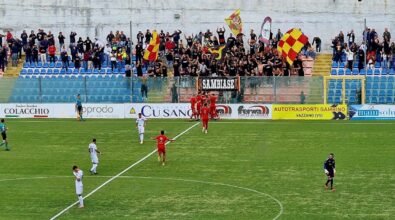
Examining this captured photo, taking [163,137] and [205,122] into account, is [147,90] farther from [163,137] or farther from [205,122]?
[163,137]

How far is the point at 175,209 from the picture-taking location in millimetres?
29938

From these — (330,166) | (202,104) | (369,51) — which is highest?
(369,51)

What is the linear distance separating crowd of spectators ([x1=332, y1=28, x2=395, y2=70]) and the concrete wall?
3.59 metres

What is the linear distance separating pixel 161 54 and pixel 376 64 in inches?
658

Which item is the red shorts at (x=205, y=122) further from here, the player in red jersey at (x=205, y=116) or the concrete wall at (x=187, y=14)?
the concrete wall at (x=187, y=14)

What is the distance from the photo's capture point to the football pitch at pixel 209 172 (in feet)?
98.1

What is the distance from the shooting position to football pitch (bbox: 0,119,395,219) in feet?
98.1

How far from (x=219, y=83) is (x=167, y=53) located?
298 inches

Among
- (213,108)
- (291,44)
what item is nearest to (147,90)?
(213,108)

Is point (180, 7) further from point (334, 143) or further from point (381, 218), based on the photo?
point (381, 218)

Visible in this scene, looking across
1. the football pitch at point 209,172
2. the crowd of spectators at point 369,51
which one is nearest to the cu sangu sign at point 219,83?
the football pitch at point 209,172

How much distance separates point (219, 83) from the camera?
59.0 metres

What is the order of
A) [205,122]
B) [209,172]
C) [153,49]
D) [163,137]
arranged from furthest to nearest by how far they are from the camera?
[153,49]
[205,122]
[163,137]
[209,172]

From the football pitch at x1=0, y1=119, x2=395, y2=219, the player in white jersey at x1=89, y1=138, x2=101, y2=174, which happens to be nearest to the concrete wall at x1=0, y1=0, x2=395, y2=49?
the football pitch at x1=0, y1=119, x2=395, y2=219
